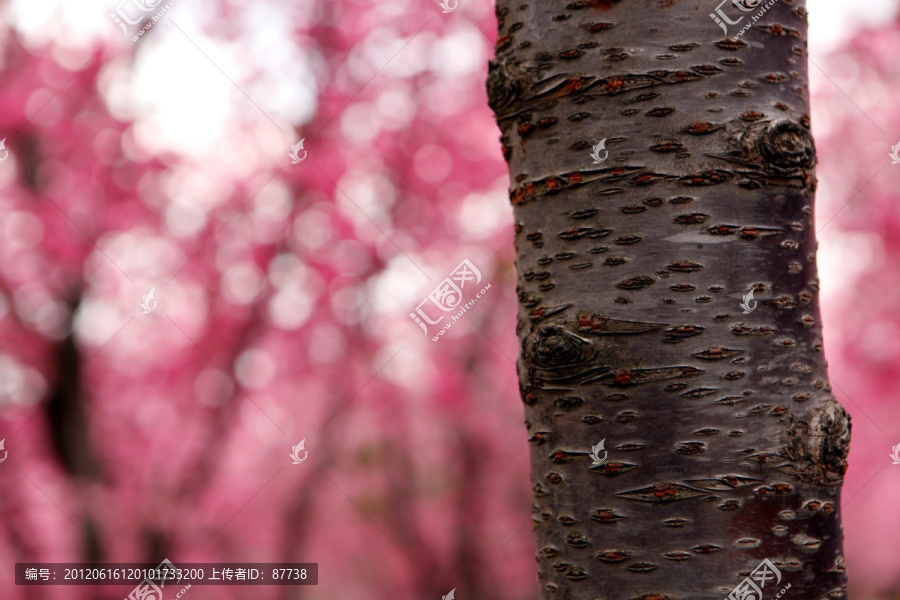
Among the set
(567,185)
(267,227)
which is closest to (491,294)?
(267,227)

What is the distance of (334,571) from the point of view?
8.68 meters

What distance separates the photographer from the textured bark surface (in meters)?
0.79

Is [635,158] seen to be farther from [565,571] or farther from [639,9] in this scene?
[565,571]

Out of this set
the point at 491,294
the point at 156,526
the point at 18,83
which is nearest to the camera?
the point at 18,83

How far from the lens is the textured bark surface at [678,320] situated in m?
0.79

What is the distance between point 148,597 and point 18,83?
12.6 feet

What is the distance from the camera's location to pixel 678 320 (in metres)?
0.81
